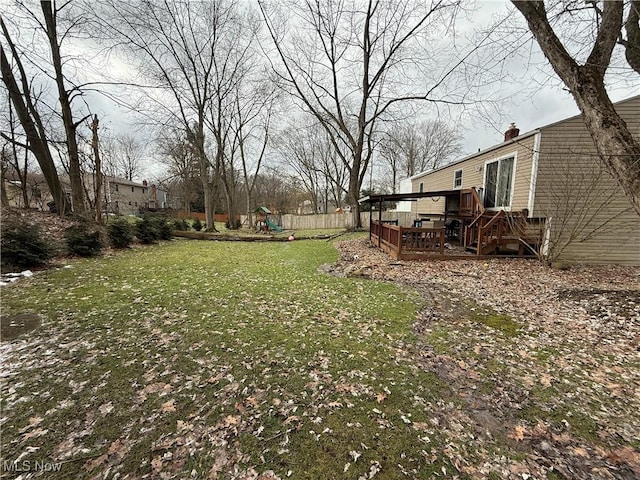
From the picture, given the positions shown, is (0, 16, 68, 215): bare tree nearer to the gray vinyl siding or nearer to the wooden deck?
the wooden deck

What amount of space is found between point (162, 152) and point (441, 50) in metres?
26.0

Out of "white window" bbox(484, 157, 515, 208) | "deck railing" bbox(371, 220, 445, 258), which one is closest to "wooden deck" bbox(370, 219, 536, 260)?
"deck railing" bbox(371, 220, 445, 258)

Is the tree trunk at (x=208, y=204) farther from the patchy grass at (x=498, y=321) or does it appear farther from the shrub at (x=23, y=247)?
the patchy grass at (x=498, y=321)

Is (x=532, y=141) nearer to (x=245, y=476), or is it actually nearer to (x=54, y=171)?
(x=245, y=476)

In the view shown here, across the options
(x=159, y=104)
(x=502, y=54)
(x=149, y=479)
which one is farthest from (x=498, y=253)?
(x=159, y=104)

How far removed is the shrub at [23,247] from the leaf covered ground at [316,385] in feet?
4.28

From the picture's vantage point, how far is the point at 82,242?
752 cm

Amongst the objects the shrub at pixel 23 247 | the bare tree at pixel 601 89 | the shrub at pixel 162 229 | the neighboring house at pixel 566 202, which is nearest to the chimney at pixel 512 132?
the neighboring house at pixel 566 202

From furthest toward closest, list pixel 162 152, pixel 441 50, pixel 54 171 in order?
pixel 162 152
pixel 441 50
pixel 54 171

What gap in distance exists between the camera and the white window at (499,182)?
962 cm

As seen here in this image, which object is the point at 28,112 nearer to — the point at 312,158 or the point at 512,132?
the point at 512,132

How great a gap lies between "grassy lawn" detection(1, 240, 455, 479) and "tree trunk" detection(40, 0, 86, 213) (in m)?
7.01

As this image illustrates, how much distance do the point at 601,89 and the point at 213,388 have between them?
670cm

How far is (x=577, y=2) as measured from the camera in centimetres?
539
